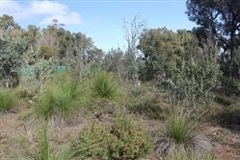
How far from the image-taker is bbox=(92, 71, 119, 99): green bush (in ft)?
28.6

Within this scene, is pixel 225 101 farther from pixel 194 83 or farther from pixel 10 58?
pixel 10 58

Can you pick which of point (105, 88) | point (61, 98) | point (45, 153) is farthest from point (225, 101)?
point (45, 153)

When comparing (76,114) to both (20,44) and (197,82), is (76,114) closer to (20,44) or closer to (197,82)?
(197,82)

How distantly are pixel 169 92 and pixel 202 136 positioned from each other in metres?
1.43

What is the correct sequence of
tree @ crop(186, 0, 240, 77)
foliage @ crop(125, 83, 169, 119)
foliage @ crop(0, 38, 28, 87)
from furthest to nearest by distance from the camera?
tree @ crop(186, 0, 240, 77)
foliage @ crop(0, 38, 28, 87)
foliage @ crop(125, 83, 169, 119)

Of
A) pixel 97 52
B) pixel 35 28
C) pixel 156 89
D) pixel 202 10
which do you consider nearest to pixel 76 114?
pixel 156 89

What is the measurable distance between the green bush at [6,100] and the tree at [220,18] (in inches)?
567

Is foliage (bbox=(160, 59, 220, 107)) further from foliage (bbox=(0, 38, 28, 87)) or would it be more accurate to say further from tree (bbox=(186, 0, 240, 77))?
tree (bbox=(186, 0, 240, 77))

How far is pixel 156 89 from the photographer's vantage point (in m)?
9.03

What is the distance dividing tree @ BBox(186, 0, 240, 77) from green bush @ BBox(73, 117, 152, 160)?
15950 mm

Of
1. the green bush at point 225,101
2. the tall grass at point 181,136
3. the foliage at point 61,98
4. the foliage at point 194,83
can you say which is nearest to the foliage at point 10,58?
the foliage at point 61,98

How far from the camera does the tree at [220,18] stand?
20531 mm

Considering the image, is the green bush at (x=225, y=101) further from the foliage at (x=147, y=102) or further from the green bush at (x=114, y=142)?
the green bush at (x=114, y=142)

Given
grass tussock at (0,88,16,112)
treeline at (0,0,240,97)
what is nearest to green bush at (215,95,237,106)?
treeline at (0,0,240,97)
